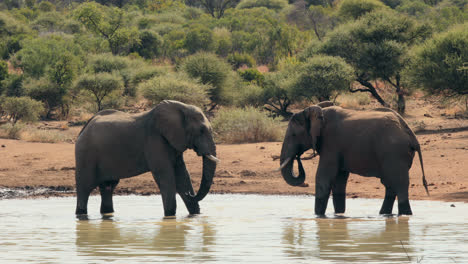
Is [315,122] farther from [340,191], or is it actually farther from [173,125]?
[173,125]

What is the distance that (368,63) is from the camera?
3212cm

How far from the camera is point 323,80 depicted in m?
29.5

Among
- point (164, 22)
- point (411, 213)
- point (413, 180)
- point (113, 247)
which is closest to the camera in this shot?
point (113, 247)

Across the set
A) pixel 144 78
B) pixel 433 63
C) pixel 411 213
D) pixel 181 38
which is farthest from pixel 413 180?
pixel 181 38

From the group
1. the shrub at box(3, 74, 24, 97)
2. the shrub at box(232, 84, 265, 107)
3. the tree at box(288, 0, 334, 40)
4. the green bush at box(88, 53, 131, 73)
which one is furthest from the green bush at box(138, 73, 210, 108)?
the tree at box(288, 0, 334, 40)

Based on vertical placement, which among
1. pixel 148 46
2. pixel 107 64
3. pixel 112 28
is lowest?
pixel 107 64

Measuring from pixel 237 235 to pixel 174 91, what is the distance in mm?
19256

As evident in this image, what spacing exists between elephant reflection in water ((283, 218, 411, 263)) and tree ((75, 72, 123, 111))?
863 inches

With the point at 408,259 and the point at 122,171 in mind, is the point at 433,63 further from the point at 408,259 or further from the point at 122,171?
the point at 408,259

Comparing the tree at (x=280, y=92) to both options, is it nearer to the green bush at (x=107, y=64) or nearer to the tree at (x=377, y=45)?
the tree at (x=377, y=45)

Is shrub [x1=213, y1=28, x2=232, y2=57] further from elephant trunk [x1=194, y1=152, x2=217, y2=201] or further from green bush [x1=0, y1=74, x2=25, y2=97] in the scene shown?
elephant trunk [x1=194, y1=152, x2=217, y2=201]

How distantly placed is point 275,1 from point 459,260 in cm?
7196

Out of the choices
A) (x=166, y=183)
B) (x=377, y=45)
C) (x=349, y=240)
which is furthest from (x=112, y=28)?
(x=349, y=240)

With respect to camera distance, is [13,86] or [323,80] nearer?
[323,80]
